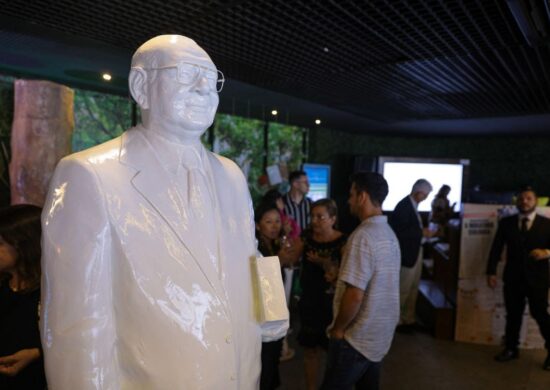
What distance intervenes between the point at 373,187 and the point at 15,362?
1535 millimetres

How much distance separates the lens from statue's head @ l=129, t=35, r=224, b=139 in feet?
3.40

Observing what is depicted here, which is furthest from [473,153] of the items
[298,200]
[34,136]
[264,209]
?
[34,136]

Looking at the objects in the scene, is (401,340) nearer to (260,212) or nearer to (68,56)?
(260,212)

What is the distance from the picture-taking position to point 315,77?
264 cm

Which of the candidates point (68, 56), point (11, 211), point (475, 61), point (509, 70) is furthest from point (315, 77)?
point (11, 211)

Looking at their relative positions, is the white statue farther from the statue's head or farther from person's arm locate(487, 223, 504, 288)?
person's arm locate(487, 223, 504, 288)

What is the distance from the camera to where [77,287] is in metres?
0.92

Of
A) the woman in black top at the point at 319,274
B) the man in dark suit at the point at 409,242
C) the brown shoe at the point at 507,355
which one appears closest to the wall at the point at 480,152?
the man in dark suit at the point at 409,242

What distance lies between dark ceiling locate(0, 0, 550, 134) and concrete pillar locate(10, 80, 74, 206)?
0.68 ft

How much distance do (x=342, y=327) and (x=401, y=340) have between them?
219 cm

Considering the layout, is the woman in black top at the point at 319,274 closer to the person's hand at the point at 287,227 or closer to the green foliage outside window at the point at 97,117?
the person's hand at the point at 287,227

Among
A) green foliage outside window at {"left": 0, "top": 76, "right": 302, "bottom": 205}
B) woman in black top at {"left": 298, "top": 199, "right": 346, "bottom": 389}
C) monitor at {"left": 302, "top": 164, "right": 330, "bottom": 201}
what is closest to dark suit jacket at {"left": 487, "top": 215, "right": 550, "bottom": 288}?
woman in black top at {"left": 298, "top": 199, "right": 346, "bottom": 389}

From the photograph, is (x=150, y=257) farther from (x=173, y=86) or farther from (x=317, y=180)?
(x=317, y=180)

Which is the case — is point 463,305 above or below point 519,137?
below
